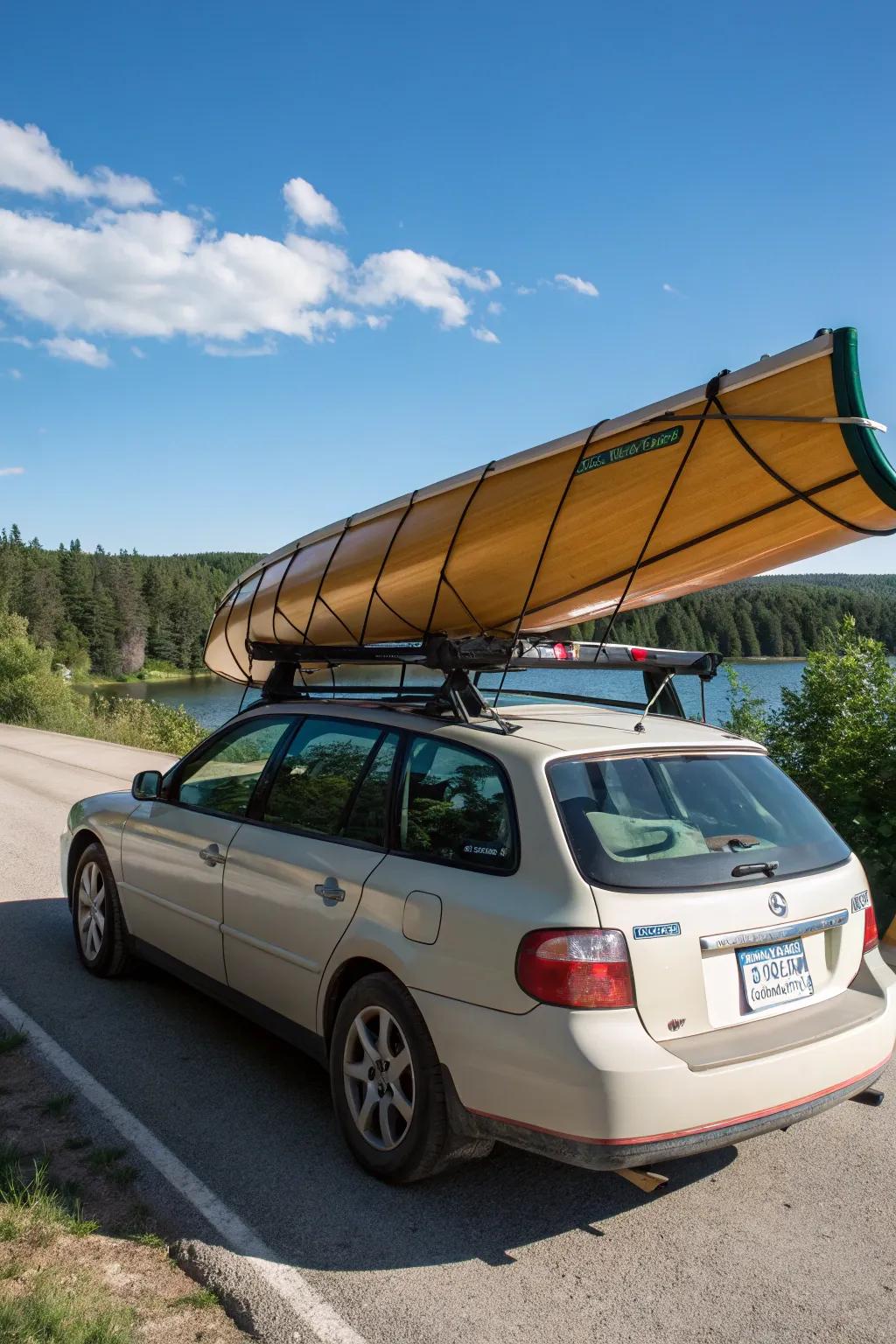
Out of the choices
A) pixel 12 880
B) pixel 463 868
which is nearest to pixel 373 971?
pixel 463 868

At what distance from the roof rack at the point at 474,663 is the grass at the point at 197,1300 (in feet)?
6.76

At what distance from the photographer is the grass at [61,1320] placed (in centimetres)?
253

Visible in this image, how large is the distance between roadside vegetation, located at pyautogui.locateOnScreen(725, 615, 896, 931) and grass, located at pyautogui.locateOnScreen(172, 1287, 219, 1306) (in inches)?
Result: 203

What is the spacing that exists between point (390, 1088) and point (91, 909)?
302cm

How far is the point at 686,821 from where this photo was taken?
3.51 metres

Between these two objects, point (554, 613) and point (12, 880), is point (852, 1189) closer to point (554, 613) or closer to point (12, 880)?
point (554, 613)

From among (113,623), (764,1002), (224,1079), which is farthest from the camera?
(113,623)

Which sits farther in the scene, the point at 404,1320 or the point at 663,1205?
the point at 663,1205

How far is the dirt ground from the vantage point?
8.77ft

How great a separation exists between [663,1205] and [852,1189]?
0.70m

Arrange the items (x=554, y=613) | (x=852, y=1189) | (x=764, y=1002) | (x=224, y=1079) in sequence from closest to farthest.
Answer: (x=764, y=1002), (x=852, y=1189), (x=224, y=1079), (x=554, y=613)

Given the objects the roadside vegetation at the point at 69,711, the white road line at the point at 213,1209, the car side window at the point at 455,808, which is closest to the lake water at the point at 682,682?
the car side window at the point at 455,808

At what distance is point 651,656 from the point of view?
4.95 m

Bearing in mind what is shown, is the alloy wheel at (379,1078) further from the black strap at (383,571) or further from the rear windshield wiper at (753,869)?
the black strap at (383,571)
